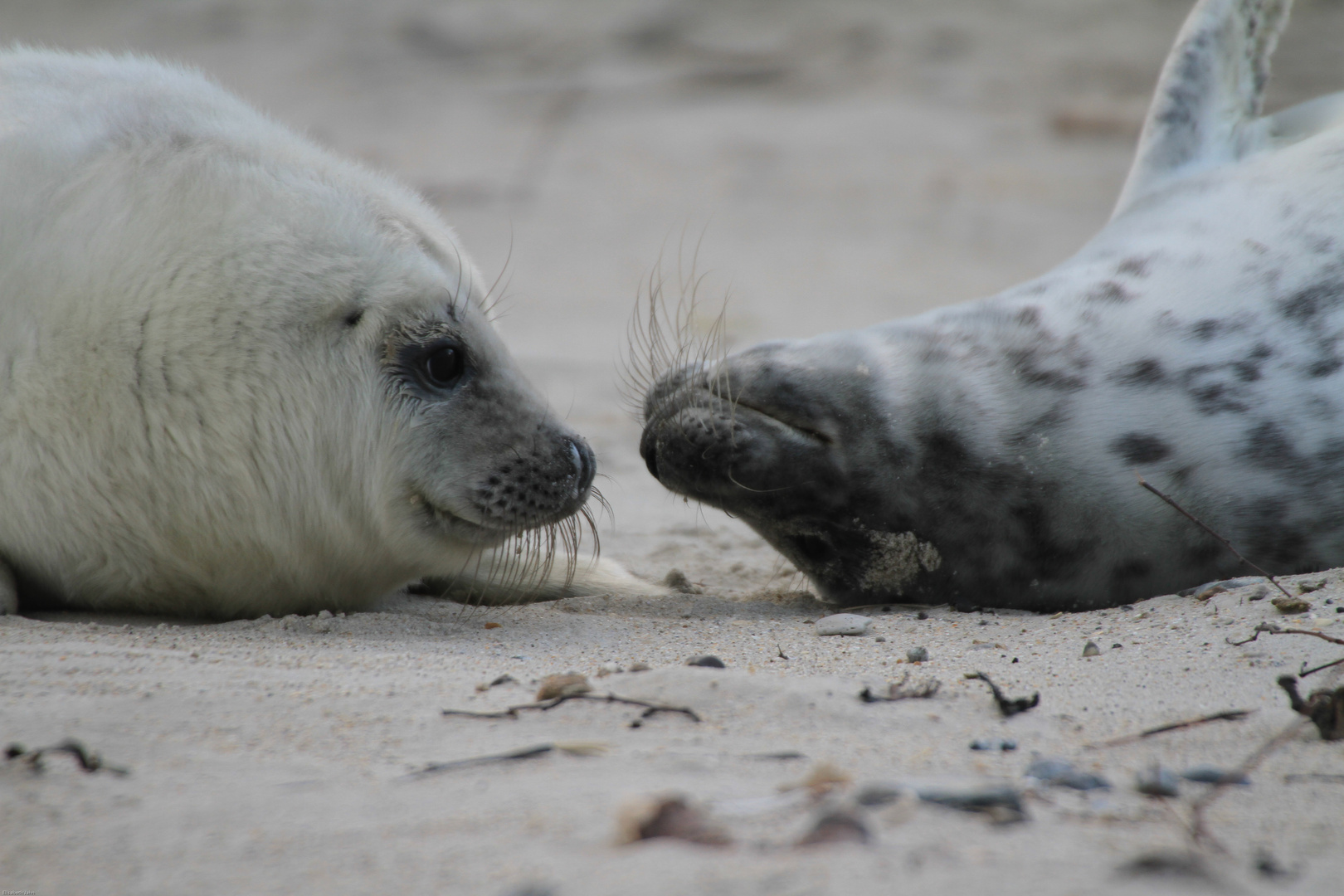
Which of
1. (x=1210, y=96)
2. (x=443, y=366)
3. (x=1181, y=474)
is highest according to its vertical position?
(x=1210, y=96)

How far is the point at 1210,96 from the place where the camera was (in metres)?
3.89

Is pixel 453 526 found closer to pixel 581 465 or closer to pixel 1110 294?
pixel 581 465

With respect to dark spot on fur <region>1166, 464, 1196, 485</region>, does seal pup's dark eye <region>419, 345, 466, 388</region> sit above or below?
above

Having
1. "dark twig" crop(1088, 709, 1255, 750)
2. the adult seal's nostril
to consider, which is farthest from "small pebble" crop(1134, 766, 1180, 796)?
the adult seal's nostril

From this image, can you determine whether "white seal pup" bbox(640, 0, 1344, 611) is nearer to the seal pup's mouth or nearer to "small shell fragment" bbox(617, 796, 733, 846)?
the seal pup's mouth

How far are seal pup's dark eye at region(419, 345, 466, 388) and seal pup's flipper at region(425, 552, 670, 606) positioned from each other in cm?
50

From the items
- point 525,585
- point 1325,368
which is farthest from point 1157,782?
point 525,585

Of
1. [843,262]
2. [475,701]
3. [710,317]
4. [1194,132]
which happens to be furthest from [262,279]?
[843,262]

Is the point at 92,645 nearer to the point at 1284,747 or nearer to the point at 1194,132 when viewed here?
the point at 1284,747

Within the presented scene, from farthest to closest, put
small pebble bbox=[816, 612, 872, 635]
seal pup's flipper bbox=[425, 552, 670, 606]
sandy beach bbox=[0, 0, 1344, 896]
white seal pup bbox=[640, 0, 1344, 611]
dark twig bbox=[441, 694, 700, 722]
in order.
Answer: seal pup's flipper bbox=[425, 552, 670, 606] < white seal pup bbox=[640, 0, 1344, 611] < small pebble bbox=[816, 612, 872, 635] < dark twig bbox=[441, 694, 700, 722] < sandy beach bbox=[0, 0, 1344, 896]

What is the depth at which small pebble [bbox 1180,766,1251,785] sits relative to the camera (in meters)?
1.43

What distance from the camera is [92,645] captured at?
6.52ft

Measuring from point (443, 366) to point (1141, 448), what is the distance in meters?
1.46

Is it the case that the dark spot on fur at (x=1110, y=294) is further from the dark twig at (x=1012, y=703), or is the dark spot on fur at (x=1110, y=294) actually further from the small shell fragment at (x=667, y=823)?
the small shell fragment at (x=667, y=823)
